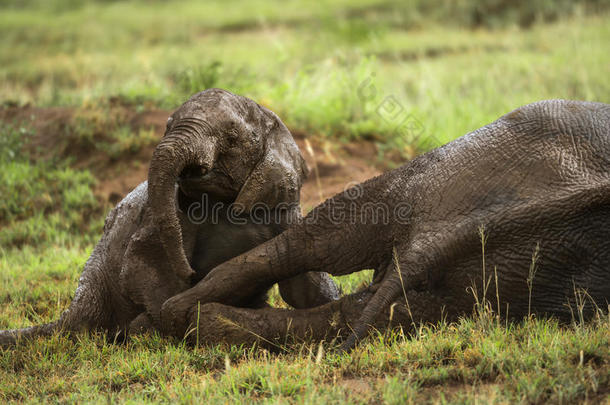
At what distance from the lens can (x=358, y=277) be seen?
550cm

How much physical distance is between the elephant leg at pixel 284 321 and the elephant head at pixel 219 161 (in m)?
0.29

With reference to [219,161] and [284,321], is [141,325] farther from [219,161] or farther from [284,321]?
[219,161]

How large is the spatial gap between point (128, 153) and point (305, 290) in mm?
4649

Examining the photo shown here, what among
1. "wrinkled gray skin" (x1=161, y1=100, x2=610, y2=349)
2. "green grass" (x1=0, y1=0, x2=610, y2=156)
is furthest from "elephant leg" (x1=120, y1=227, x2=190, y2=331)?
"green grass" (x1=0, y1=0, x2=610, y2=156)

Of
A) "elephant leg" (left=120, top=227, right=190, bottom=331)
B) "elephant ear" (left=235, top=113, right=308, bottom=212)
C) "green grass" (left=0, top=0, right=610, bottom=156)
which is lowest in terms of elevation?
"elephant leg" (left=120, top=227, right=190, bottom=331)

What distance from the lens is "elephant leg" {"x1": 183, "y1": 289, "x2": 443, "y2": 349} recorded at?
153 inches

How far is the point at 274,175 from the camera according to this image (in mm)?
4152

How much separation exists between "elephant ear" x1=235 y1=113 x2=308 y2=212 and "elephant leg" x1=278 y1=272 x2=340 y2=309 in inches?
17.8

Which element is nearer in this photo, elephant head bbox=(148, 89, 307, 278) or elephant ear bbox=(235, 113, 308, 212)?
elephant head bbox=(148, 89, 307, 278)

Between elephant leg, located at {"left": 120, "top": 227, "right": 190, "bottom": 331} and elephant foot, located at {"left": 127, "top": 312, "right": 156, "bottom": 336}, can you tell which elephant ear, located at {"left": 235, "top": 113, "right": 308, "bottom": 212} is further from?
elephant foot, located at {"left": 127, "top": 312, "right": 156, "bottom": 336}

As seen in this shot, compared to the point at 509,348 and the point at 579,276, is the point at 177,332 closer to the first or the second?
the point at 509,348

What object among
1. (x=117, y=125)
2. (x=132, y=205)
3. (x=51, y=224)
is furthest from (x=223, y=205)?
(x=117, y=125)

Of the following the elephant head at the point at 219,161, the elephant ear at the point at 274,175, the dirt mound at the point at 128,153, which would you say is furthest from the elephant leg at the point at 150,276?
the dirt mound at the point at 128,153

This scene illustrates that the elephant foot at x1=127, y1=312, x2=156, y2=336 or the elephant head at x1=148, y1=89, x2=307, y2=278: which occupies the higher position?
the elephant head at x1=148, y1=89, x2=307, y2=278
